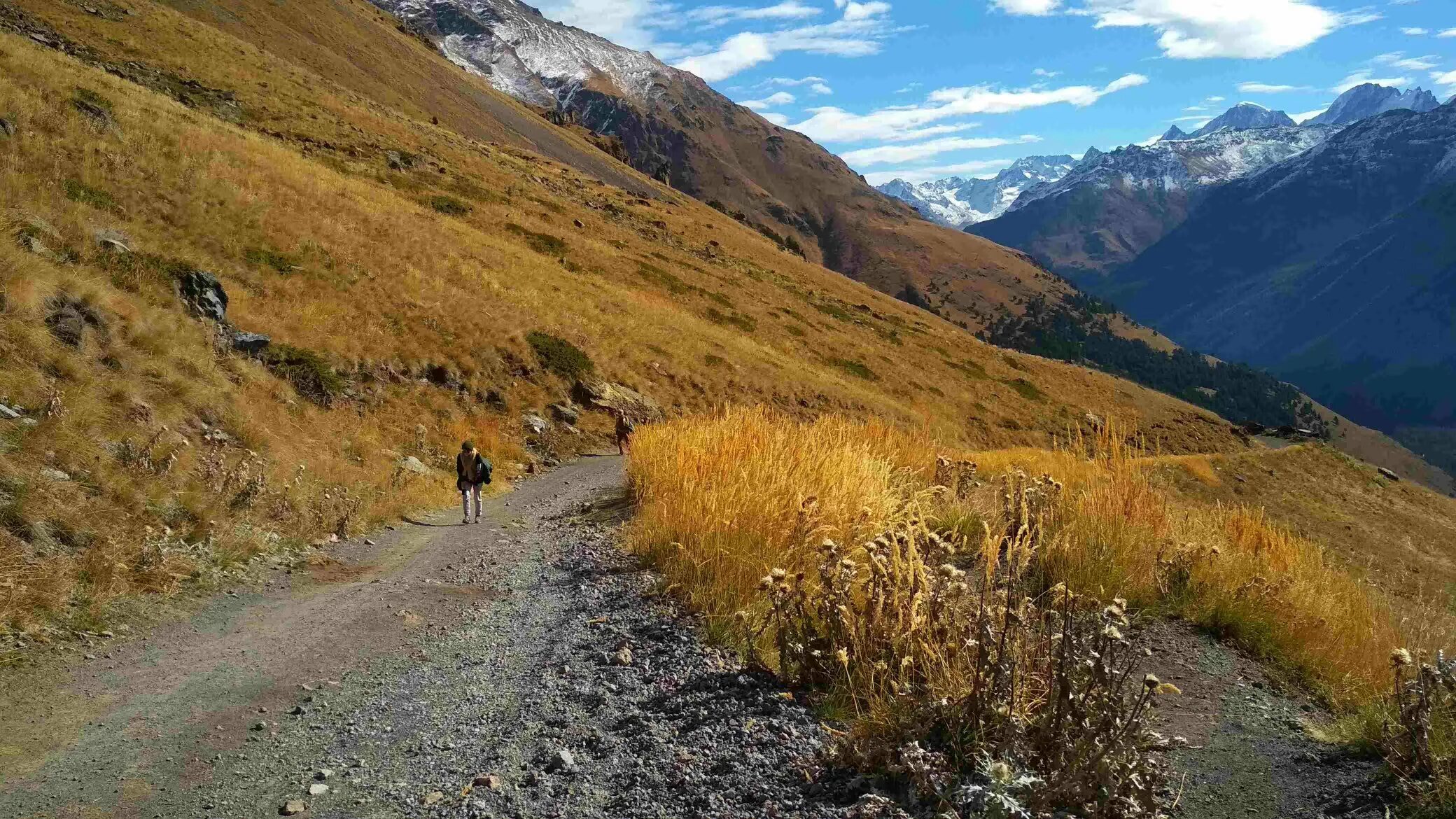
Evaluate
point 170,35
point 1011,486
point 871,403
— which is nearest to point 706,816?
Result: point 1011,486

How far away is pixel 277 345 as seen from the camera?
1597 centimetres

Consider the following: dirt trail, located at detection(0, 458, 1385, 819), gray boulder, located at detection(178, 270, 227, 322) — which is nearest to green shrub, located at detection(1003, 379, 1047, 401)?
gray boulder, located at detection(178, 270, 227, 322)

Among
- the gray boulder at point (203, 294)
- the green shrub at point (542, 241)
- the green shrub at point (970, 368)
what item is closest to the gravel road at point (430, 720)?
the gray boulder at point (203, 294)

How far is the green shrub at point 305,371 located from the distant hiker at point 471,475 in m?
5.04

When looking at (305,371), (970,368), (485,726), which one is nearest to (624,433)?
(305,371)

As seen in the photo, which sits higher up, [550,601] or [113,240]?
[113,240]

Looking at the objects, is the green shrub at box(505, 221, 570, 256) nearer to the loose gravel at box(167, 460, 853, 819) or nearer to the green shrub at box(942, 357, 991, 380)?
the green shrub at box(942, 357, 991, 380)

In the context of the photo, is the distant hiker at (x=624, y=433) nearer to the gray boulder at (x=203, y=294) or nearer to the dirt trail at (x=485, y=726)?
the gray boulder at (x=203, y=294)

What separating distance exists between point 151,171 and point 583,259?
26.8m

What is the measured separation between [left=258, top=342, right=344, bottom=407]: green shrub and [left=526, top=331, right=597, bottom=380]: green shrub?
775 cm

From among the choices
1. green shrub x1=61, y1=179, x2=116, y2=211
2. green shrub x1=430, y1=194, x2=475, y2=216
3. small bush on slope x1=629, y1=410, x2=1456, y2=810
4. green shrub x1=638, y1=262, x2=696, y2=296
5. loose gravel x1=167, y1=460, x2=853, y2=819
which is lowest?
loose gravel x1=167, y1=460, x2=853, y2=819

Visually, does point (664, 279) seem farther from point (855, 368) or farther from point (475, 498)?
point (475, 498)

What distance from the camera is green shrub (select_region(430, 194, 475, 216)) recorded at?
43594mm

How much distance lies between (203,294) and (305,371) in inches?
90.5
